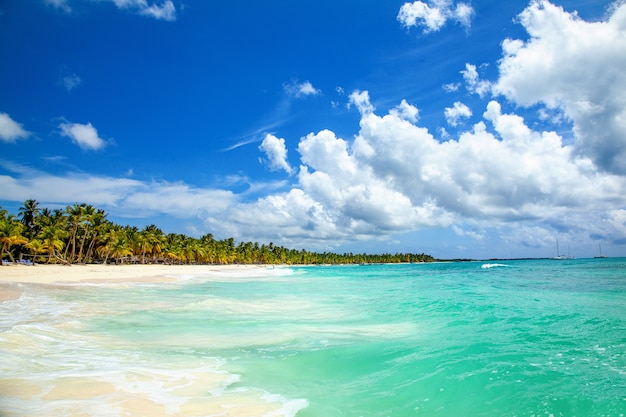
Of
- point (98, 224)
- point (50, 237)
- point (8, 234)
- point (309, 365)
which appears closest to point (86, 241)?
point (98, 224)

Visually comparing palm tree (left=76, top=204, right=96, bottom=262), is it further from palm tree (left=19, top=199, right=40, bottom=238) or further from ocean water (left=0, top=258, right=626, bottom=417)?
ocean water (left=0, top=258, right=626, bottom=417)

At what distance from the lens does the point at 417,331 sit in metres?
12.7

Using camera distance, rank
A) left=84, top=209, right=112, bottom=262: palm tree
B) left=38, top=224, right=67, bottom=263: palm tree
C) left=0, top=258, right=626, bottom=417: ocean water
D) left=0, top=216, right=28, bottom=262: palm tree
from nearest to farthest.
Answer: left=0, top=258, right=626, bottom=417: ocean water
left=0, top=216, right=28, bottom=262: palm tree
left=38, top=224, right=67, bottom=263: palm tree
left=84, top=209, right=112, bottom=262: palm tree

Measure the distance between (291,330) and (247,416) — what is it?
7.21 m

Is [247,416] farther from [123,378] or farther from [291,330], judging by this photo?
[291,330]

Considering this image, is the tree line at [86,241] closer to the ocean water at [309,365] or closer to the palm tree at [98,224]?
the palm tree at [98,224]

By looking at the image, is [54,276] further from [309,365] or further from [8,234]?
[309,365]

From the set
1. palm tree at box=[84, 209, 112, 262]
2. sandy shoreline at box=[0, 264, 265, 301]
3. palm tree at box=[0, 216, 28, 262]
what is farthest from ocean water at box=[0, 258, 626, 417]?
palm tree at box=[84, 209, 112, 262]

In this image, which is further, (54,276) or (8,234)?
(8,234)

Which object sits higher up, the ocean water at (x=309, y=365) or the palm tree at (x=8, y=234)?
the palm tree at (x=8, y=234)

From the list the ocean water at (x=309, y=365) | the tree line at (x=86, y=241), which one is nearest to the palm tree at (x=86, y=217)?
the tree line at (x=86, y=241)

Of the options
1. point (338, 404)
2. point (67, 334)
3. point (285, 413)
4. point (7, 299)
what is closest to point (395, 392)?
point (338, 404)

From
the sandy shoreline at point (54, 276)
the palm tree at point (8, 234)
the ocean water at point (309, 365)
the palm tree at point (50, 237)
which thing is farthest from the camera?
the palm tree at point (50, 237)

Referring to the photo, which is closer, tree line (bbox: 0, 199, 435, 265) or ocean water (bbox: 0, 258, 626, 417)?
ocean water (bbox: 0, 258, 626, 417)
